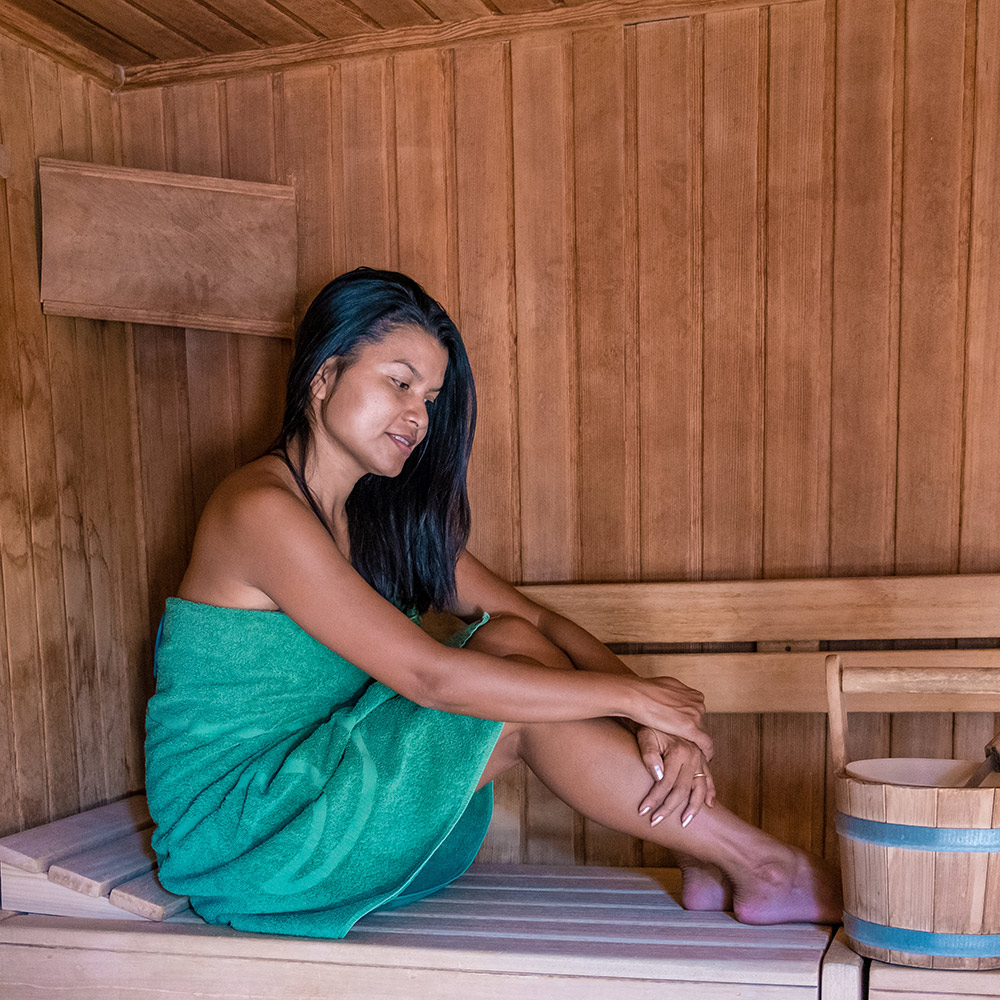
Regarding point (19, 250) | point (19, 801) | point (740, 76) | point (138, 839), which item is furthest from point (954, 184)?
point (19, 801)

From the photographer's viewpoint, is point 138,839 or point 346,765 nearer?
point 346,765

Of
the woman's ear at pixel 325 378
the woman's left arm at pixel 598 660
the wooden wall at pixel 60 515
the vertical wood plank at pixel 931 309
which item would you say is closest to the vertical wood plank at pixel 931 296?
the vertical wood plank at pixel 931 309

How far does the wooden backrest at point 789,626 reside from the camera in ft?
6.64

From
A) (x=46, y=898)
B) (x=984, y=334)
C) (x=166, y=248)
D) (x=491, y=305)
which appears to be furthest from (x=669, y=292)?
(x=46, y=898)

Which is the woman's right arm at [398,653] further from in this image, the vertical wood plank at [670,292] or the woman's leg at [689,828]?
the vertical wood plank at [670,292]

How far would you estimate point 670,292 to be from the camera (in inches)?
86.5

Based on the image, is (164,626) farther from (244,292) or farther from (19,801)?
(244,292)

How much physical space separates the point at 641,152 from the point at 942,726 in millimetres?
Answer: 1303

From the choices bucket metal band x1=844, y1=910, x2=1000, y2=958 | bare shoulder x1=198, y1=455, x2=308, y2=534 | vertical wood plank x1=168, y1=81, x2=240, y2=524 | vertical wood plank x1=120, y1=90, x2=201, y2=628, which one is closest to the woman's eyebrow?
bare shoulder x1=198, y1=455, x2=308, y2=534

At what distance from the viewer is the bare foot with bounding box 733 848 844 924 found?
1.70 m

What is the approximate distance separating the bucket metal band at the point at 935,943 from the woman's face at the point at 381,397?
1.08 metres

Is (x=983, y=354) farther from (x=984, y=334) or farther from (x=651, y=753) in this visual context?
(x=651, y=753)

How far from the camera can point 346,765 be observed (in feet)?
5.56

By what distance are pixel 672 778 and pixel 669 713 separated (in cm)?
11
